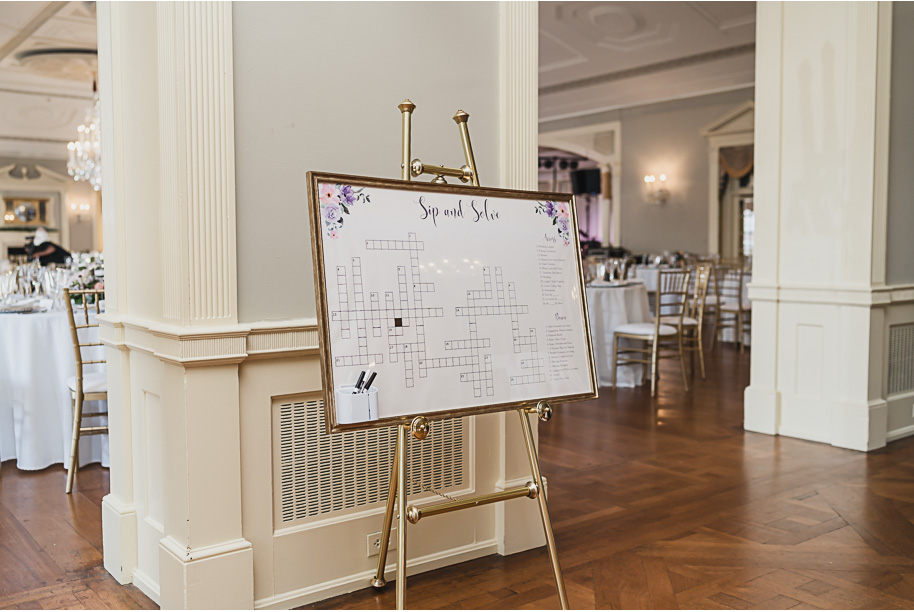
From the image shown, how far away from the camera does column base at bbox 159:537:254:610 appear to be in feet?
7.70

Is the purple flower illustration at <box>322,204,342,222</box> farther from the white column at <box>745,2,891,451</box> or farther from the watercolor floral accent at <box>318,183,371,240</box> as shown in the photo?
the white column at <box>745,2,891,451</box>

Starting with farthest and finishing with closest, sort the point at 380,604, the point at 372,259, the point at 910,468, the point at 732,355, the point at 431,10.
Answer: the point at 732,355, the point at 910,468, the point at 431,10, the point at 380,604, the point at 372,259

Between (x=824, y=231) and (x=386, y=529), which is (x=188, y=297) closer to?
(x=386, y=529)

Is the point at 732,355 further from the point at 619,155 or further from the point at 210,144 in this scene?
the point at 210,144

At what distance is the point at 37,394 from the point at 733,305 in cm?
690

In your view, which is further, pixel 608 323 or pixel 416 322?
pixel 608 323

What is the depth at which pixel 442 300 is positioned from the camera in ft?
7.49

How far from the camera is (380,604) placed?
2572 mm

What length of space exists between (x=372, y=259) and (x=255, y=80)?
27.9 inches

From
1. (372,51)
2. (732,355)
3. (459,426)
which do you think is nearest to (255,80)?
(372,51)

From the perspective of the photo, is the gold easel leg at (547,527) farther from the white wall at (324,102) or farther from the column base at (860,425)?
the column base at (860,425)

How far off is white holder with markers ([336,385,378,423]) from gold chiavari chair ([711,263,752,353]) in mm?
6696

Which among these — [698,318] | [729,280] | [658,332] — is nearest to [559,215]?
[658,332]

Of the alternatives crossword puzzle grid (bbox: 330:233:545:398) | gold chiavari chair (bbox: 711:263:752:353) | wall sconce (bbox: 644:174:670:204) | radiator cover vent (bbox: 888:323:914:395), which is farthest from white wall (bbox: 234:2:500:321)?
wall sconce (bbox: 644:174:670:204)
